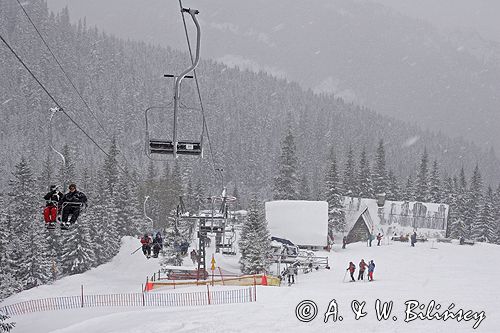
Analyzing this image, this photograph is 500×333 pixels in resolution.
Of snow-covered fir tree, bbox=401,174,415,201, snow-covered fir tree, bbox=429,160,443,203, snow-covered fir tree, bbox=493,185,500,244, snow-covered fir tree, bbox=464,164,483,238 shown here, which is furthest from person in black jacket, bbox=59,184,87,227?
snow-covered fir tree, bbox=429,160,443,203

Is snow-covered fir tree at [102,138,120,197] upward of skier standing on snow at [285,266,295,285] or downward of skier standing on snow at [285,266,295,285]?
upward

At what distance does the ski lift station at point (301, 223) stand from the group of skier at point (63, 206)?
3337 centimetres

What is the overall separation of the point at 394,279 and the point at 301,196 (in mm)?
52878

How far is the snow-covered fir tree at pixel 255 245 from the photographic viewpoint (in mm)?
33781

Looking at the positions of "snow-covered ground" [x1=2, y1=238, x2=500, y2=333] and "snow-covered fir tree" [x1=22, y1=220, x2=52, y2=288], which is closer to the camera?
"snow-covered ground" [x1=2, y1=238, x2=500, y2=333]

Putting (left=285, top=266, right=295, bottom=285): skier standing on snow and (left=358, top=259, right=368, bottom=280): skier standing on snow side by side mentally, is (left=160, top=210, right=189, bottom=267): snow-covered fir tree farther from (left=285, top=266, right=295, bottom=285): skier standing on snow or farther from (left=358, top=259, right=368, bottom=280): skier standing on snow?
(left=358, top=259, right=368, bottom=280): skier standing on snow

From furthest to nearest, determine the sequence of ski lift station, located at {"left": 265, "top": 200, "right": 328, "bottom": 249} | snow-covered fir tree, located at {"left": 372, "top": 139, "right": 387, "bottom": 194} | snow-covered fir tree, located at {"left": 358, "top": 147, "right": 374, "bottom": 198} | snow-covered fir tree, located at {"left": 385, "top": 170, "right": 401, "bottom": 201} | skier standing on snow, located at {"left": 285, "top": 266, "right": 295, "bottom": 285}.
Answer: snow-covered fir tree, located at {"left": 385, "top": 170, "right": 401, "bottom": 201}
snow-covered fir tree, located at {"left": 372, "top": 139, "right": 387, "bottom": 194}
snow-covered fir tree, located at {"left": 358, "top": 147, "right": 374, "bottom": 198}
ski lift station, located at {"left": 265, "top": 200, "right": 328, "bottom": 249}
skier standing on snow, located at {"left": 285, "top": 266, "right": 295, "bottom": 285}

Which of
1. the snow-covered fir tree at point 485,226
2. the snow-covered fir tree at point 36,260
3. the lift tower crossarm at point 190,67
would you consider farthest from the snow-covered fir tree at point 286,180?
the lift tower crossarm at point 190,67

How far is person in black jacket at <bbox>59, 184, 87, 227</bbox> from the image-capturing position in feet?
51.3

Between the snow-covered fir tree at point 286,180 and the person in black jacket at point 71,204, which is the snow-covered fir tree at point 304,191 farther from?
the person in black jacket at point 71,204

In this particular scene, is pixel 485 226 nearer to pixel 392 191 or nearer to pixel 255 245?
pixel 392 191

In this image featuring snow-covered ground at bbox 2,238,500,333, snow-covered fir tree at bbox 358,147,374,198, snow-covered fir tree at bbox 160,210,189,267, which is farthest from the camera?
snow-covered fir tree at bbox 358,147,374,198

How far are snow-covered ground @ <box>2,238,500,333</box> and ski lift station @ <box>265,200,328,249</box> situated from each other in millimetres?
10669

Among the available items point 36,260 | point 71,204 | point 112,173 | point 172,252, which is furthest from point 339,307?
point 112,173
